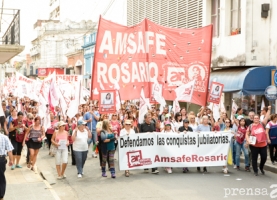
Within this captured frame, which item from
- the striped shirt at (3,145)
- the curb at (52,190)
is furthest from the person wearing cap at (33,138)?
the striped shirt at (3,145)

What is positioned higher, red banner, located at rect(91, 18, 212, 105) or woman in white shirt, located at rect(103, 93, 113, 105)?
red banner, located at rect(91, 18, 212, 105)

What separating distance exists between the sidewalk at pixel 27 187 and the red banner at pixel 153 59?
9.99 ft

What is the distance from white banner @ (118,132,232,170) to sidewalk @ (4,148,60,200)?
7.18 ft

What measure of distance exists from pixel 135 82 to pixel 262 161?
416cm

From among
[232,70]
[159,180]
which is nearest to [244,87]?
[232,70]

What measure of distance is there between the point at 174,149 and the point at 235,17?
36.3ft

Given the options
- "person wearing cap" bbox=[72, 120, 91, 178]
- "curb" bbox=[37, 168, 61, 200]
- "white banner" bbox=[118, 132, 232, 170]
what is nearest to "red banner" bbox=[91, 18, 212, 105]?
"white banner" bbox=[118, 132, 232, 170]

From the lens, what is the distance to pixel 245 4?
21.0 metres

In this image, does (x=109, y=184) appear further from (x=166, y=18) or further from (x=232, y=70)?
(x=166, y=18)

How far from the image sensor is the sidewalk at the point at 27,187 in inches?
397

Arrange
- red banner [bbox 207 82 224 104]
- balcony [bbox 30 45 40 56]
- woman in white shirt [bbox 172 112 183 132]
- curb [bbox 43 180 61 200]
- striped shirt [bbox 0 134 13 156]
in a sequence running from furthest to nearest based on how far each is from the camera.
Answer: balcony [bbox 30 45 40 56]
red banner [bbox 207 82 224 104]
woman in white shirt [bbox 172 112 183 132]
curb [bbox 43 180 61 200]
striped shirt [bbox 0 134 13 156]

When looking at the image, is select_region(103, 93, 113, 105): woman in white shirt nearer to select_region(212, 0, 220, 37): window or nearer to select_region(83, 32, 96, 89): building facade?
select_region(212, 0, 220, 37): window

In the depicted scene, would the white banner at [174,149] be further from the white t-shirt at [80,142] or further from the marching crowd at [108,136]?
the white t-shirt at [80,142]

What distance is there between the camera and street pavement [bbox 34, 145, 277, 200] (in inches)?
401
